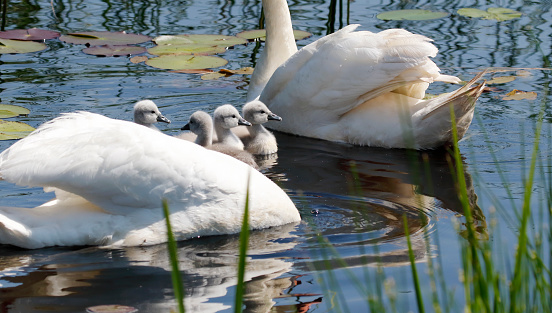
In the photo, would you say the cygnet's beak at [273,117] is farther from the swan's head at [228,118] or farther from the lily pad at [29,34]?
the lily pad at [29,34]

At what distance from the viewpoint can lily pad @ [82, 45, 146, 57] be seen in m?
9.40

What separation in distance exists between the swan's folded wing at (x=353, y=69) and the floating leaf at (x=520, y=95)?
105cm

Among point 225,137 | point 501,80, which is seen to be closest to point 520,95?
point 501,80

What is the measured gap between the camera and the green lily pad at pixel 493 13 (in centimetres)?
1059

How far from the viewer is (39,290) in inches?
164

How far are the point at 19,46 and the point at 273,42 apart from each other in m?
2.99

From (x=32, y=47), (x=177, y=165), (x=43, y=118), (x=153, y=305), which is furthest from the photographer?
(x=32, y=47)

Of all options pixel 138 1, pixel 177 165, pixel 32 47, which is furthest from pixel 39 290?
pixel 138 1

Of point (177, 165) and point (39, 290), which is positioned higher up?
point (177, 165)

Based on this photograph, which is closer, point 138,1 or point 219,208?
point 219,208

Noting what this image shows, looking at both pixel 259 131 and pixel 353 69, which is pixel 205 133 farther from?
pixel 353 69

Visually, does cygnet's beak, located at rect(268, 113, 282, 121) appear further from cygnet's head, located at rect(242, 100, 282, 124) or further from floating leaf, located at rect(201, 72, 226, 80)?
floating leaf, located at rect(201, 72, 226, 80)

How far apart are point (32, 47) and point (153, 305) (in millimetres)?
6186

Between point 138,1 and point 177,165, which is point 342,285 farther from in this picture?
point 138,1
